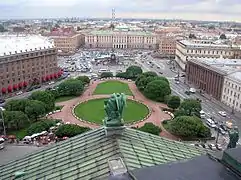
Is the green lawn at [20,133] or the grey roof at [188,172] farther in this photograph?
the green lawn at [20,133]

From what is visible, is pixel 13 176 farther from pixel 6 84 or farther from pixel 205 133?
pixel 6 84

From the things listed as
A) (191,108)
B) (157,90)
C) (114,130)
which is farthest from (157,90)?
(114,130)

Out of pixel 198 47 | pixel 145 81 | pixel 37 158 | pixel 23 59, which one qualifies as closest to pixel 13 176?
pixel 37 158

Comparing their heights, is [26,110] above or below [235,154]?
below

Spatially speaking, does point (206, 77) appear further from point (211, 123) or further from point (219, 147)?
point (219, 147)

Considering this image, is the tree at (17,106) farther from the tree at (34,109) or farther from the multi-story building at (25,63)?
the multi-story building at (25,63)

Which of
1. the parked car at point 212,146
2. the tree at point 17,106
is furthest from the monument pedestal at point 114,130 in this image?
the tree at point 17,106
